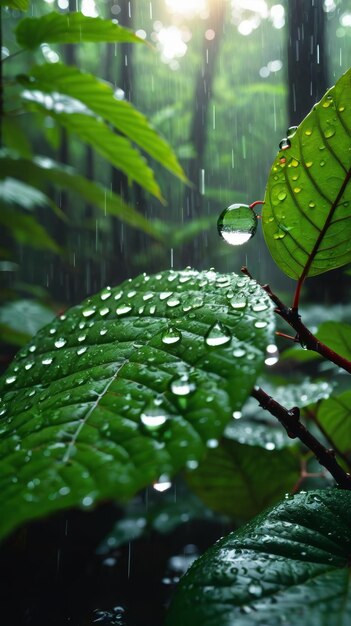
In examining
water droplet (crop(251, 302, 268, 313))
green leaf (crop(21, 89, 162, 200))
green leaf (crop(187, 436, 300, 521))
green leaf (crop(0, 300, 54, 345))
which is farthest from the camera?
green leaf (crop(0, 300, 54, 345))

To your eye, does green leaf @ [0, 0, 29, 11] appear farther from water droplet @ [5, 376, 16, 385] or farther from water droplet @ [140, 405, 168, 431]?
water droplet @ [140, 405, 168, 431]

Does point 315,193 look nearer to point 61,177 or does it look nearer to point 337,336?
point 337,336

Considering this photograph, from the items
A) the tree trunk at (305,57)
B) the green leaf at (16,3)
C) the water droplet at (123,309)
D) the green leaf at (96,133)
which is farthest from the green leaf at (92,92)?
the tree trunk at (305,57)

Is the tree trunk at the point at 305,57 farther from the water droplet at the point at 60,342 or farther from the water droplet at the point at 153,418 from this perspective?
the water droplet at the point at 153,418

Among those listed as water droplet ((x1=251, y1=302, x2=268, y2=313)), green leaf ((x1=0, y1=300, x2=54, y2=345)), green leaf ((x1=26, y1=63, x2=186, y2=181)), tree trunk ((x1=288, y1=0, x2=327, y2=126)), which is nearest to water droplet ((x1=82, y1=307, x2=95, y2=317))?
water droplet ((x1=251, y1=302, x2=268, y2=313))

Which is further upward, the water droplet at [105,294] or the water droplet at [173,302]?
the water droplet at [105,294]

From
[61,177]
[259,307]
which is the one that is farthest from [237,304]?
[61,177]
